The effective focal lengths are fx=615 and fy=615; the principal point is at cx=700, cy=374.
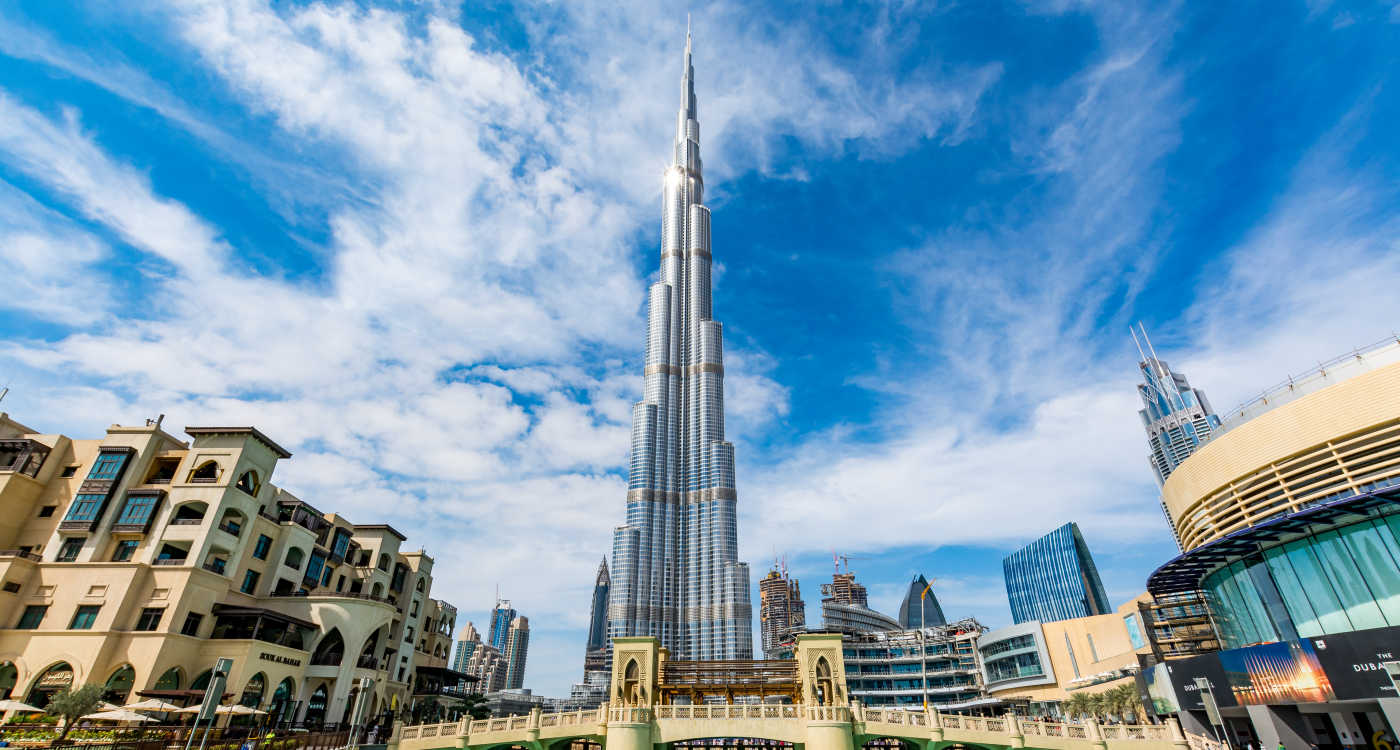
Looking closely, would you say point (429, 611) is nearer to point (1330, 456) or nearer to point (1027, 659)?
point (1330, 456)

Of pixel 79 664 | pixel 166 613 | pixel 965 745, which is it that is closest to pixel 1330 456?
pixel 965 745

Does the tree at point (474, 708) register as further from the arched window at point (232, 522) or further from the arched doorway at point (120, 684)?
the arched doorway at point (120, 684)

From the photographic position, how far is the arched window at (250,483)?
51775 mm

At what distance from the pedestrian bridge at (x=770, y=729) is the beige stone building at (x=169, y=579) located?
1660 cm

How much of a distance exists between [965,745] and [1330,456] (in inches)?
1330

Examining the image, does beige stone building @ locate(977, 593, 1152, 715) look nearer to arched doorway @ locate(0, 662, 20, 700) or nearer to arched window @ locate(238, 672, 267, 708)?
arched window @ locate(238, 672, 267, 708)

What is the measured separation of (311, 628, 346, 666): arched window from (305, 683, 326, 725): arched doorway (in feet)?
6.29

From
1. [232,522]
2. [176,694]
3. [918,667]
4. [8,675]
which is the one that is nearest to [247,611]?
[232,522]

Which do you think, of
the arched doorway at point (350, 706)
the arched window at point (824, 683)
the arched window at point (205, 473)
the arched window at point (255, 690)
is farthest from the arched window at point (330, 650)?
the arched window at point (824, 683)

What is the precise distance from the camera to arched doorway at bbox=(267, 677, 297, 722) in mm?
47688

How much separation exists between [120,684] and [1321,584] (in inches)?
3317

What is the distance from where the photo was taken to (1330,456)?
4456cm

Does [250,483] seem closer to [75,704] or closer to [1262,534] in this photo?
[75,704]

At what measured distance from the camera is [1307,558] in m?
45.9
